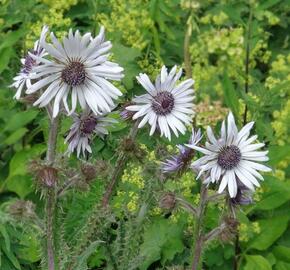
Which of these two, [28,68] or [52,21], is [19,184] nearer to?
[52,21]

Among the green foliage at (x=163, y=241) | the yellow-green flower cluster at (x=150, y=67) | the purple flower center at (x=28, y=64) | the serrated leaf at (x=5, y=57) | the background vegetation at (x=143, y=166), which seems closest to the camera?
the purple flower center at (x=28, y=64)

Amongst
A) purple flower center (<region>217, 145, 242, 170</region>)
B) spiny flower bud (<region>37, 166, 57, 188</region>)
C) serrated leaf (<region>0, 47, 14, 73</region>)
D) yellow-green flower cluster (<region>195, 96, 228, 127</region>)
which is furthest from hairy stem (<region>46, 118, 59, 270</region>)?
serrated leaf (<region>0, 47, 14, 73</region>)

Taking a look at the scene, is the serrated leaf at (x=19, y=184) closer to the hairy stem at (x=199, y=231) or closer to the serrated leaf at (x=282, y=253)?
the serrated leaf at (x=282, y=253)

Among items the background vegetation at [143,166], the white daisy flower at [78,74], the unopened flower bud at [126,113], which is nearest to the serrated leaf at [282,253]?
the background vegetation at [143,166]

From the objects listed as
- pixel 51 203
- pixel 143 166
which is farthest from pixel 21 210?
pixel 143 166

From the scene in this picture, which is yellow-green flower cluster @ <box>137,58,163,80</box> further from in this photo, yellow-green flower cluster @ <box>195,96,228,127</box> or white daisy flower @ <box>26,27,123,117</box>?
white daisy flower @ <box>26,27,123,117</box>
